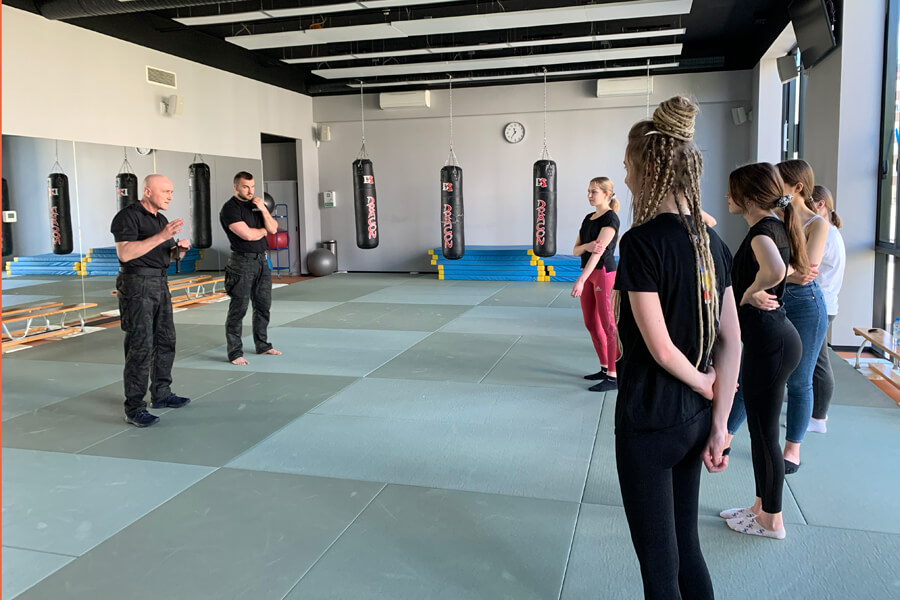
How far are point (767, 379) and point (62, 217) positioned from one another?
7136mm

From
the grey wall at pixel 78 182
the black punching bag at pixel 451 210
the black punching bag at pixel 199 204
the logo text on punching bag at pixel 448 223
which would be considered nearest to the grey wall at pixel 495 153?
the black punching bag at pixel 451 210

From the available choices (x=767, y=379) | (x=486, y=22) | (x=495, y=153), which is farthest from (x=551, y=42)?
(x=767, y=379)

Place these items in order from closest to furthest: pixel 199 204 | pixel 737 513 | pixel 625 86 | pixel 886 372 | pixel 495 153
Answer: pixel 737 513 < pixel 886 372 < pixel 199 204 < pixel 625 86 < pixel 495 153

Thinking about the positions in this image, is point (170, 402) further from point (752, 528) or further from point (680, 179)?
point (680, 179)

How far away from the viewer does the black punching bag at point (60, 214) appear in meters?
7.16

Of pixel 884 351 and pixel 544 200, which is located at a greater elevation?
pixel 544 200

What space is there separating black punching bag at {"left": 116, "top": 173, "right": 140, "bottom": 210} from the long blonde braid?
7.54 m

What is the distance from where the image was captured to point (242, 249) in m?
5.91

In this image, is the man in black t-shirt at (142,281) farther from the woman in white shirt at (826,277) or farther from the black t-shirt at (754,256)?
the woman in white shirt at (826,277)

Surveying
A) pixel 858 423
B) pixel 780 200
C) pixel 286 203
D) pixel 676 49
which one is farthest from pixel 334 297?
pixel 780 200

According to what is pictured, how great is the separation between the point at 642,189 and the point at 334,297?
853cm

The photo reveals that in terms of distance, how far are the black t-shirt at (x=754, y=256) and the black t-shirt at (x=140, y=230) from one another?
3.44 metres

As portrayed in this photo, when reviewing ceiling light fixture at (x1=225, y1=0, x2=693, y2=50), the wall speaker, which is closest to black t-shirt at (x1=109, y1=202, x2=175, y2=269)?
ceiling light fixture at (x1=225, y1=0, x2=693, y2=50)

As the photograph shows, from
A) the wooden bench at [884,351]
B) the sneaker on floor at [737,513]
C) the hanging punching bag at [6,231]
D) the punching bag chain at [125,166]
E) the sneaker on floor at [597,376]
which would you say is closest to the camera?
the sneaker on floor at [737,513]
